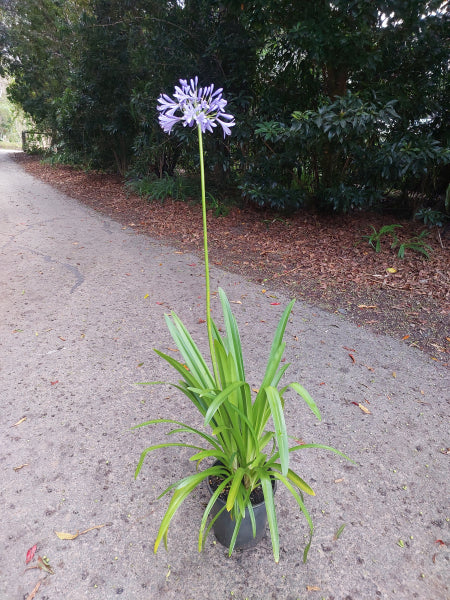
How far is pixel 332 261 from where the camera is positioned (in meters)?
4.61

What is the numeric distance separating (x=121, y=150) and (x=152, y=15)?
12.3ft

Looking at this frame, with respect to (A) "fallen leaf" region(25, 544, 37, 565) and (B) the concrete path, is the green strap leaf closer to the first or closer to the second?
(B) the concrete path

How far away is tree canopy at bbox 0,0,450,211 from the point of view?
441 centimetres

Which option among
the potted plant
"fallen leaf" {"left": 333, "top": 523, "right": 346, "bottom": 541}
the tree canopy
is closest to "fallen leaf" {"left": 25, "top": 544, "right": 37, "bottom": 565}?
the potted plant

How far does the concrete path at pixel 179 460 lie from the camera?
4.87 ft

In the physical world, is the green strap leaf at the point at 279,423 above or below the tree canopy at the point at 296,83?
below

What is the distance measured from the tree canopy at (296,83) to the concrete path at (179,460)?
2.32 m

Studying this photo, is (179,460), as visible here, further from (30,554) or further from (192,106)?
(192,106)

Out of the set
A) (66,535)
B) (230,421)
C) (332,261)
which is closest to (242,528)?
(230,421)

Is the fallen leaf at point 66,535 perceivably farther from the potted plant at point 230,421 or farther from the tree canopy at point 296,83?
the tree canopy at point 296,83

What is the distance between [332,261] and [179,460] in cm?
326

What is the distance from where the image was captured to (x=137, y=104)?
7.00 m

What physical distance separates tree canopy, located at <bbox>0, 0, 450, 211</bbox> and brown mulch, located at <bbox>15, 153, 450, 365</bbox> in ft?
1.42

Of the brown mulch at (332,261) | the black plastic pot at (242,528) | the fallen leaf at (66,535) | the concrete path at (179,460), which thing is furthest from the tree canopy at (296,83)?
the fallen leaf at (66,535)
